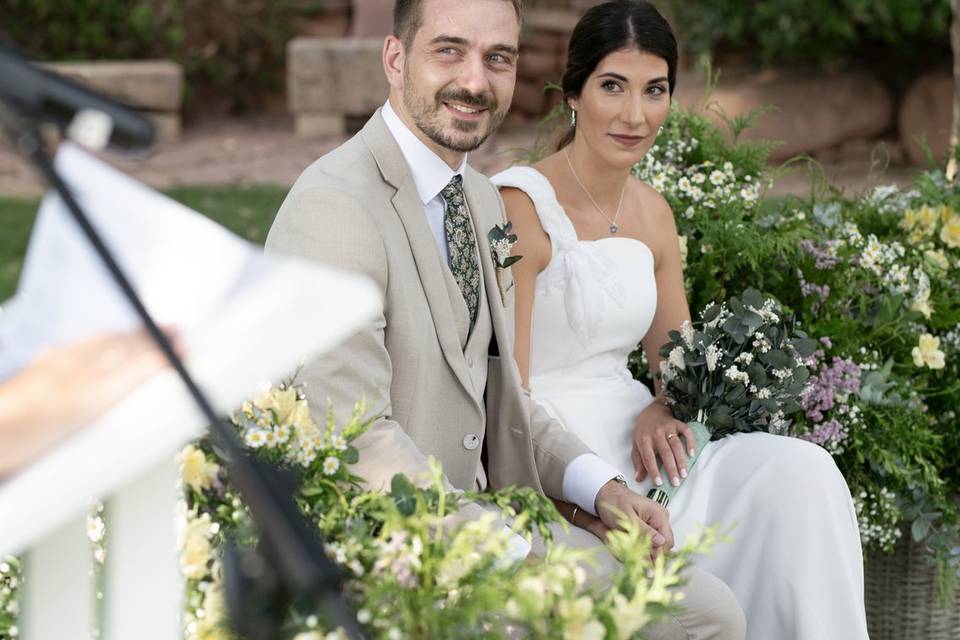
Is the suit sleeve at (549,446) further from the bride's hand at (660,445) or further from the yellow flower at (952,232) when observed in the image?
the yellow flower at (952,232)

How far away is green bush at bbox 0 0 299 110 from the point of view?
10219 millimetres

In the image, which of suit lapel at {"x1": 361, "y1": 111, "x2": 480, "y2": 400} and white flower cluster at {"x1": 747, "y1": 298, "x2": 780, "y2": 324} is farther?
white flower cluster at {"x1": 747, "y1": 298, "x2": 780, "y2": 324}

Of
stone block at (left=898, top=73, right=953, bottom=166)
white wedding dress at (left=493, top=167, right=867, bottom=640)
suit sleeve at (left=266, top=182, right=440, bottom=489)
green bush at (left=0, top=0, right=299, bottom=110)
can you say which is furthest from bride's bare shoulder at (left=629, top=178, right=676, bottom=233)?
green bush at (left=0, top=0, right=299, bottom=110)

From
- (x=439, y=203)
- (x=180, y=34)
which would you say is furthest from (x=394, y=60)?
(x=180, y=34)

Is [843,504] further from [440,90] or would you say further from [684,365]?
[440,90]

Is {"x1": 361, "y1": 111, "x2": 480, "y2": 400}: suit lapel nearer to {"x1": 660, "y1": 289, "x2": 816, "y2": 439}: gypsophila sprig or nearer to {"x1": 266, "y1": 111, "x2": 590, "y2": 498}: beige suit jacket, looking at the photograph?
{"x1": 266, "y1": 111, "x2": 590, "y2": 498}: beige suit jacket

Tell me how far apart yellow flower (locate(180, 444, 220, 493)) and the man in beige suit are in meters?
0.47

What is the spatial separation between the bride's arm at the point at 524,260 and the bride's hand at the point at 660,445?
11.6 inches

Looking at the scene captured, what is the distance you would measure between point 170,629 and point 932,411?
→ 2729 mm

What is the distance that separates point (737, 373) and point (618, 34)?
910 mm

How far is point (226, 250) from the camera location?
1156 millimetres

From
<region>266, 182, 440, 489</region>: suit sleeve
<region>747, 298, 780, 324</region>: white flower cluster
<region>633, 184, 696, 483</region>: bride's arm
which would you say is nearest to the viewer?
<region>266, 182, 440, 489</region>: suit sleeve

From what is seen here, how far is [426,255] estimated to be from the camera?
2.46m

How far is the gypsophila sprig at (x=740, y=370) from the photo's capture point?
2873 mm
